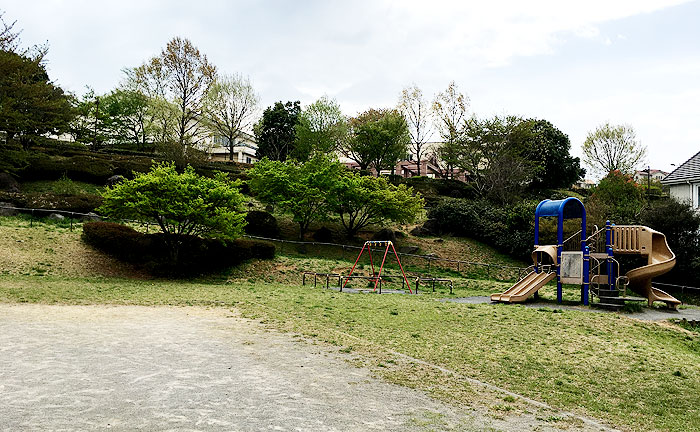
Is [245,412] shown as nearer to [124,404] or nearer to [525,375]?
[124,404]

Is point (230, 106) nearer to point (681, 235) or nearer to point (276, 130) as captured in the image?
point (276, 130)

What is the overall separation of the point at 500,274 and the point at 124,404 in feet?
78.1

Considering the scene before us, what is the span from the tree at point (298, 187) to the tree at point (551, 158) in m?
26.1

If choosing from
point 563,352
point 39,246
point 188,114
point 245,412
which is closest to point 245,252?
point 39,246

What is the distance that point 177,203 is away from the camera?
1756cm

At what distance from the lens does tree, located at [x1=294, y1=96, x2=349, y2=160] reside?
1922 inches

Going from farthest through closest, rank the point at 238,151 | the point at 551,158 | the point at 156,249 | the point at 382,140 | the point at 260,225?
1. the point at 238,151
2. the point at 382,140
3. the point at 551,158
4. the point at 260,225
5. the point at 156,249

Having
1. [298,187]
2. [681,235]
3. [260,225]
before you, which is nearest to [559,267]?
[681,235]

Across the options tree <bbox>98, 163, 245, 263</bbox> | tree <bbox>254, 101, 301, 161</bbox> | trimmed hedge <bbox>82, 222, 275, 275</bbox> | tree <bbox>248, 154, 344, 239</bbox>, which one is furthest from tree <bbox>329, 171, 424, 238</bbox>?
tree <bbox>254, 101, 301, 161</bbox>

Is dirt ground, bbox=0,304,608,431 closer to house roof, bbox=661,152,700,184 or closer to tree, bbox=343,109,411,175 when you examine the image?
house roof, bbox=661,152,700,184

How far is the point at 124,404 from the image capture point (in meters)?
4.93

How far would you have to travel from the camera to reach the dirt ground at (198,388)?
4.59 metres

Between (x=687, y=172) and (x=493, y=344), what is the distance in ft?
85.8

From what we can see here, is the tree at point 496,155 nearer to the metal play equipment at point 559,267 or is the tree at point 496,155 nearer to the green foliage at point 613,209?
the green foliage at point 613,209
